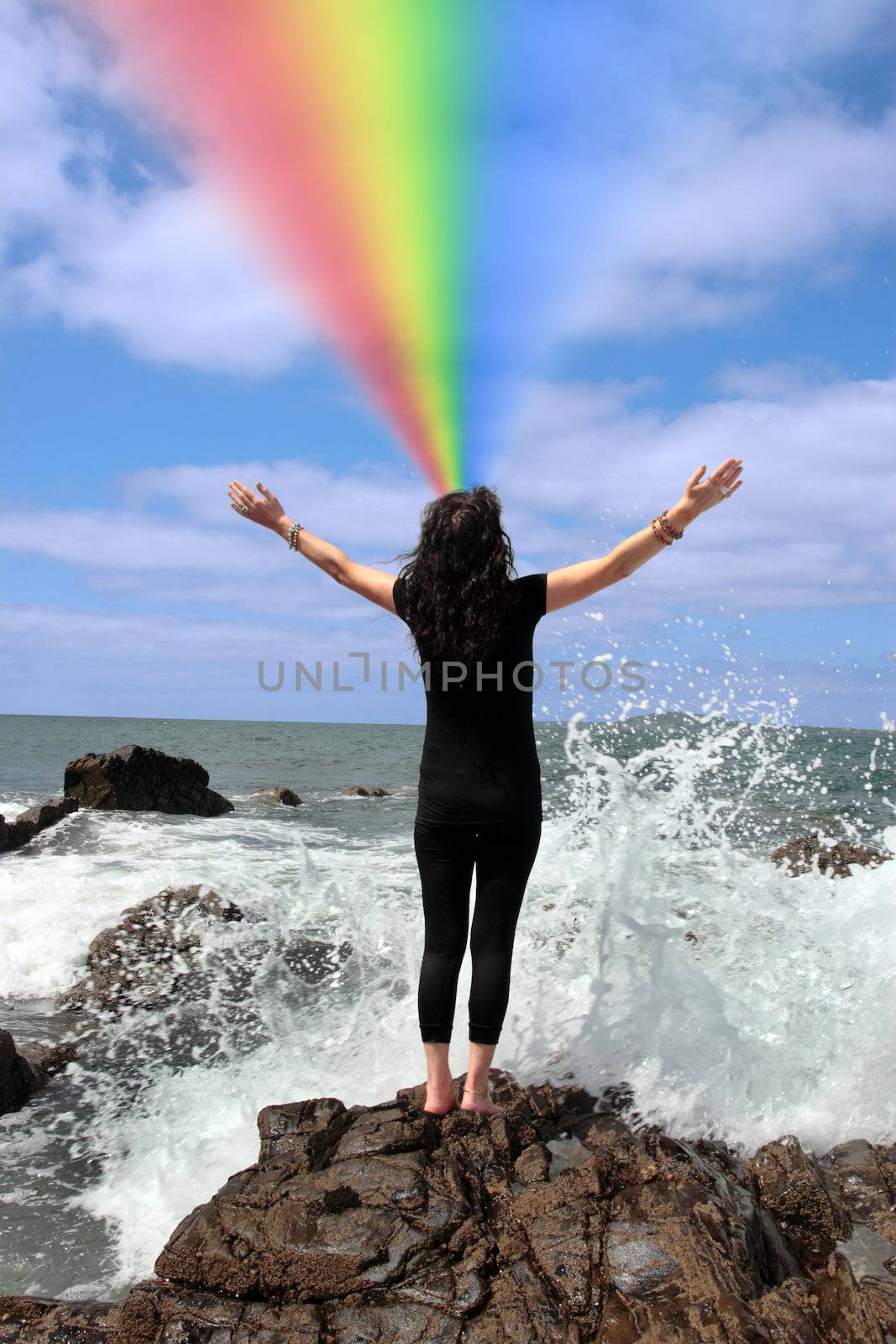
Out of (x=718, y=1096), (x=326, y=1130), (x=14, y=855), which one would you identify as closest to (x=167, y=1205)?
(x=326, y=1130)

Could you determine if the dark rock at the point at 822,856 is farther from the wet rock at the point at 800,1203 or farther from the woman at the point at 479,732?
the woman at the point at 479,732

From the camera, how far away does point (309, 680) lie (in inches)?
224

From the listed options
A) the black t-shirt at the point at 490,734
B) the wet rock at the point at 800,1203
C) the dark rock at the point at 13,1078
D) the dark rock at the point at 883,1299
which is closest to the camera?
the dark rock at the point at 883,1299

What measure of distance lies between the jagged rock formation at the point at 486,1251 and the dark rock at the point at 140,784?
1361 centimetres

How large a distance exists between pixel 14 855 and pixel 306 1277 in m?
10.4

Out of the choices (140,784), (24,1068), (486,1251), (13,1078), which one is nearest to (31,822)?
(140,784)

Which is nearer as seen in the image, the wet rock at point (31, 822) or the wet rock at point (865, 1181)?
the wet rock at point (865, 1181)

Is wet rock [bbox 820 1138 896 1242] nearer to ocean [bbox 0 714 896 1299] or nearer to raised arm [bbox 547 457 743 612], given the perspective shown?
ocean [bbox 0 714 896 1299]

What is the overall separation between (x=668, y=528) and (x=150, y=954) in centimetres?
578

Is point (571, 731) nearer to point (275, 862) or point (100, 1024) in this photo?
point (100, 1024)

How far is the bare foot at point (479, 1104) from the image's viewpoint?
11.3 ft

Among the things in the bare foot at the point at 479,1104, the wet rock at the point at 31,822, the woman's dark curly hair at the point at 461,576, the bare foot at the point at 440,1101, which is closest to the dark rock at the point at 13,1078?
the bare foot at the point at 440,1101

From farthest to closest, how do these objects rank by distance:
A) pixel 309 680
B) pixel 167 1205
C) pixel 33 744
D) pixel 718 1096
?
1. pixel 33 744
2. pixel 309 680
3. pixel 718 1096
4. pixel 167 1205

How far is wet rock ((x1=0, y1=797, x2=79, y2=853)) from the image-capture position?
12.1m
